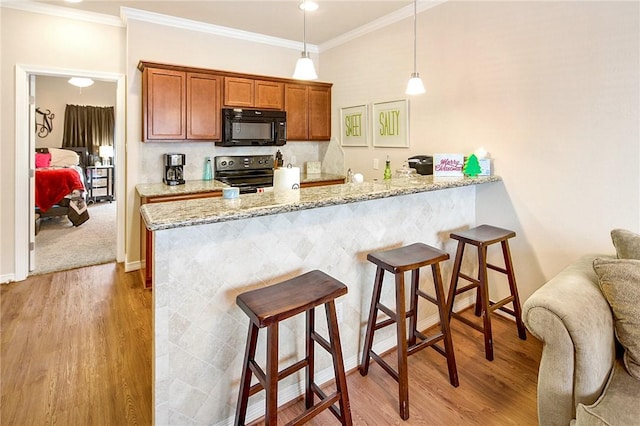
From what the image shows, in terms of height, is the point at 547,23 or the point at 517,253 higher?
the point at 547,23

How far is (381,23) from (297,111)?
4.56 feet

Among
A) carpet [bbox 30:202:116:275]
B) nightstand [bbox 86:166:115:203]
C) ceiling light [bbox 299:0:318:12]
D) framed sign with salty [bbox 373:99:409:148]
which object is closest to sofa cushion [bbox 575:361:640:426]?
framed sign with salty [bbox 373:99:409:148]

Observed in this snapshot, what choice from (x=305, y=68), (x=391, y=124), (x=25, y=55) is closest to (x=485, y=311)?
(x=305, y=68)

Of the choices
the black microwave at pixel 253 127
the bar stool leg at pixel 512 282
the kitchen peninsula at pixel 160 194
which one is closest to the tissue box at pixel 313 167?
the black microwave at pixel 253 127

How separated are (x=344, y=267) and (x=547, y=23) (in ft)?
7.26

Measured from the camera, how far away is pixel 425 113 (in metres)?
3.39

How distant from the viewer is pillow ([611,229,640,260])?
1667 millimetres

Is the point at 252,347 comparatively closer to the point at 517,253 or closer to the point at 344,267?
the point at 344,267

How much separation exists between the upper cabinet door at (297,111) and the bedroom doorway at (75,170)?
2.73 m

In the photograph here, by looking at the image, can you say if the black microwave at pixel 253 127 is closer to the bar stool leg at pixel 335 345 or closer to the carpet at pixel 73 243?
the carpet at pixel 73 243

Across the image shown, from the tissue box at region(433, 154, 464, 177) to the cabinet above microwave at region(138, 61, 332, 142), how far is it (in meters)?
2.19

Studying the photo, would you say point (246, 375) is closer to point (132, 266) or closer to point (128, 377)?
point (128, 377)

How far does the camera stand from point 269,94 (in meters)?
4.24

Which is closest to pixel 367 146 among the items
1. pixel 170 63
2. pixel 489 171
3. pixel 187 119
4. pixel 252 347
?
pixel 489 171
